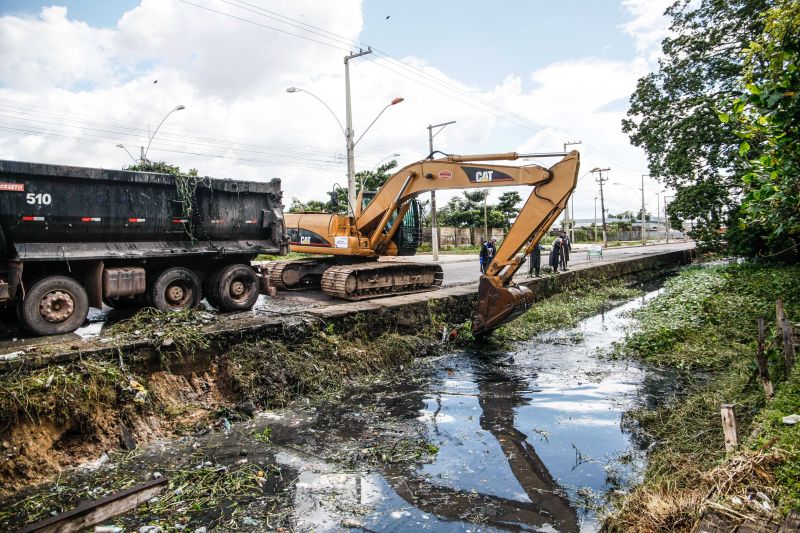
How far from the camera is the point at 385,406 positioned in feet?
23.4

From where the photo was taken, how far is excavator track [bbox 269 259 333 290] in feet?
40.0

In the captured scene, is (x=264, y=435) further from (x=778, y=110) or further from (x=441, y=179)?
(x=441, y=179)

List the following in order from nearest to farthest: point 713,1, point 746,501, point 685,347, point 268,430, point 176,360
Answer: point 746,501 < point 268,430 < point 176,360 < point 685,347 < point 713,1

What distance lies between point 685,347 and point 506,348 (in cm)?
330

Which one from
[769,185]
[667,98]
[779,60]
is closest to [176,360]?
[769,185]

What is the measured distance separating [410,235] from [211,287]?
5.33m

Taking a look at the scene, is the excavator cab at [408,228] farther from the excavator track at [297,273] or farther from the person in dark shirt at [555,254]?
the person in dark shirt at [555,254]

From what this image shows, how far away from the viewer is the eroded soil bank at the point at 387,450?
14.2 feet

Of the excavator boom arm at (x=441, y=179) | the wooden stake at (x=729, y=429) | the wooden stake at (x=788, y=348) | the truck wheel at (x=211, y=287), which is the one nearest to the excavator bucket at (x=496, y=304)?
the excavator boom arm at (x=441, y=179)

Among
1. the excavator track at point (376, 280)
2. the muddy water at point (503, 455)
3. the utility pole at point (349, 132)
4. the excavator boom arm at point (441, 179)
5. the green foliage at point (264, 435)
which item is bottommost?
the muddy water at point (503, 455)

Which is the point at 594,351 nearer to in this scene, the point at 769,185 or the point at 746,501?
the point at 769,185

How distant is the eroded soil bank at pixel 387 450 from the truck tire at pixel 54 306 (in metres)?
1.80

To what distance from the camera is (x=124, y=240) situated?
7.57 metres

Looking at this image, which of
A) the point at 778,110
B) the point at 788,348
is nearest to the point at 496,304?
the point at 788,348
